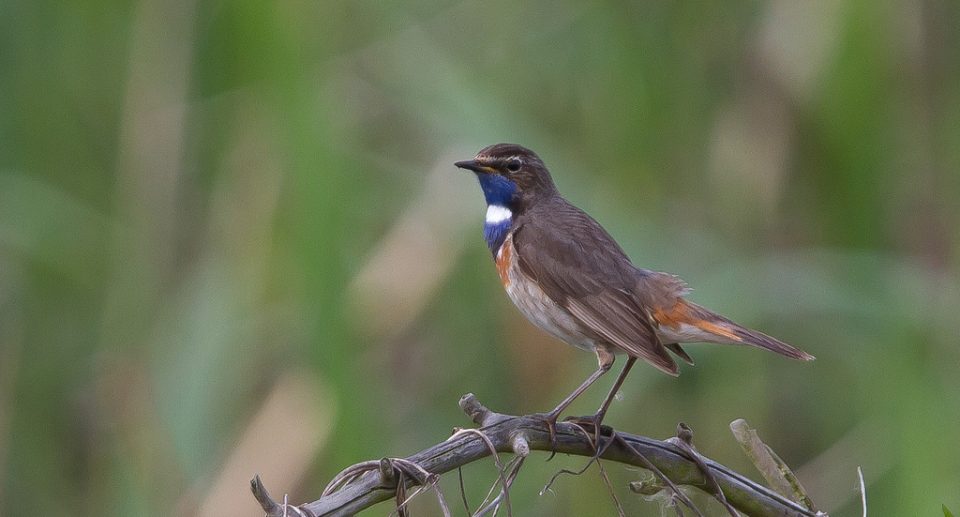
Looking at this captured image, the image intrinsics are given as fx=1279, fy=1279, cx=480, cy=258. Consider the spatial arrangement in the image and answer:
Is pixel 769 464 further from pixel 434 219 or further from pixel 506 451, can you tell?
pixel 434 219

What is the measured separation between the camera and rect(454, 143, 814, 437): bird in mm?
3495

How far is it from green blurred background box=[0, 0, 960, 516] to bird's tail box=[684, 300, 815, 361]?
2.69 feet

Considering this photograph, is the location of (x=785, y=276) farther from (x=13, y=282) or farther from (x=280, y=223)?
(x=13, y=282)

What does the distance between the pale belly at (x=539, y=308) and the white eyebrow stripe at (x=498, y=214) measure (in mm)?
178

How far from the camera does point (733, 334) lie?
345 centimetres

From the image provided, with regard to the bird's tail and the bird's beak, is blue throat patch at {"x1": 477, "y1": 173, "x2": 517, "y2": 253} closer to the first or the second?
the bird's beak

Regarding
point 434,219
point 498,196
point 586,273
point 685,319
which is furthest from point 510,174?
point 434,219

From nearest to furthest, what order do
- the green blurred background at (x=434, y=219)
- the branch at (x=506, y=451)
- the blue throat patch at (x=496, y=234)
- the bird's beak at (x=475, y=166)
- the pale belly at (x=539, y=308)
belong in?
the branch at (x=506, y=451) < the pale belly at (x=539, y=308) < the bird's beak at (x=475, y=166) < the blue throat patch at (x=496, y=234) < the green blurred background at (x=434, y=219)

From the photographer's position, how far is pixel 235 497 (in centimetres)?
467

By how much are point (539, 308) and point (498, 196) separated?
20.3 inches

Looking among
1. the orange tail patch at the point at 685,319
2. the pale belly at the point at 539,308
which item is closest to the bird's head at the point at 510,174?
the pale belly at the point at 539,308

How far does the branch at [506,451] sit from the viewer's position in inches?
82.3

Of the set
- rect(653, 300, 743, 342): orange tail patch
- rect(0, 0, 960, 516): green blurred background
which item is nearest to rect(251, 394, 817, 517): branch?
rect(653, 300, 743, 342): orange tail patch

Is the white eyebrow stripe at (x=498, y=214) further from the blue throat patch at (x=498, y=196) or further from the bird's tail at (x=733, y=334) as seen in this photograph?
the bird's tail at (x=733, y=334)
